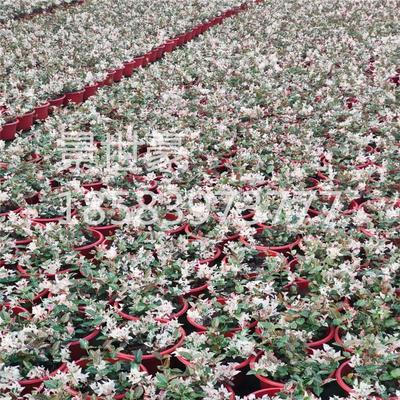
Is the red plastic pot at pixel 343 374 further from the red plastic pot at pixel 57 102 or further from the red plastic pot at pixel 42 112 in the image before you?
the red plastic pot at pixel 57 102

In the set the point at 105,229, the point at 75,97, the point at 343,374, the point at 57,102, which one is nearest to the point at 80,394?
the point at 343,374

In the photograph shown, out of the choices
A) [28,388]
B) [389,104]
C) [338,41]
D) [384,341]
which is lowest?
[28,388]

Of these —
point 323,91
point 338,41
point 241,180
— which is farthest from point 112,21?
point 241,180

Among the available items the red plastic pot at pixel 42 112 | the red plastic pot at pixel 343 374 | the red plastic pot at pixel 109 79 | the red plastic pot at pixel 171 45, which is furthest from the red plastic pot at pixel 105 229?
the red plastic pot at pixel 171 45

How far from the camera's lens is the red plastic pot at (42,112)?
595 centimetres

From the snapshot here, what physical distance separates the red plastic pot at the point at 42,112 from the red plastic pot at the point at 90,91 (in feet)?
2.33

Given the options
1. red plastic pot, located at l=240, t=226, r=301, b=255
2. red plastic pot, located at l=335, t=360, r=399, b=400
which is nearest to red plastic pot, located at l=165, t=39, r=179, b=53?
red plastic pot, located at l=240, t=226, r=301, b=255

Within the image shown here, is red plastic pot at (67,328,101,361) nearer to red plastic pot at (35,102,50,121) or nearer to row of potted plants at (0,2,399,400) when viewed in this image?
row of potted plants at (0,2,399,400)

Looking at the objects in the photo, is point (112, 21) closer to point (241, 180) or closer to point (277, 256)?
point (241, 180)

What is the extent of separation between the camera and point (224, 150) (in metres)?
5.03

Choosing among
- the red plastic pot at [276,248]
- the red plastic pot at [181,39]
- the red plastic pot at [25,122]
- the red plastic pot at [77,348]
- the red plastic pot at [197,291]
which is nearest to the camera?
the red plastic pot at [77,348]

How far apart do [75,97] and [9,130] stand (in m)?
1.11

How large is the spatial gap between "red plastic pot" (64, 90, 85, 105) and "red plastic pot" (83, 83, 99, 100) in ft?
0.39

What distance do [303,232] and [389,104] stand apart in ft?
9.89
